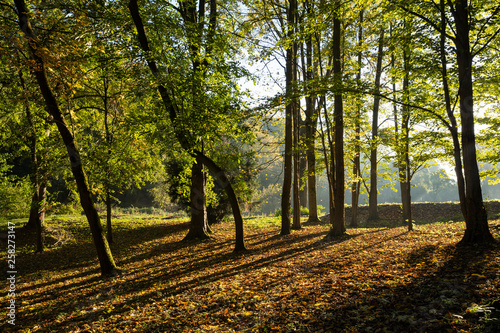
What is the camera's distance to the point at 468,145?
6.64m

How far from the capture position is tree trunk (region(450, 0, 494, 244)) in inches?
253

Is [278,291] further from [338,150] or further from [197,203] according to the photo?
[197,203]

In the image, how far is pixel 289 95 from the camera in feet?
27.3

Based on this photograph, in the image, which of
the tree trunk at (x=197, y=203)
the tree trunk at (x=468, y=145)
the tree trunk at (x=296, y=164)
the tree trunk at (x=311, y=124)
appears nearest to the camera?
the tree trunk at (x=468, y=145)

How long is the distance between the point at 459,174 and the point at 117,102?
1224 centimetres

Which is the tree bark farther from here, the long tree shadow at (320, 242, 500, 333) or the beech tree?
the long tree shadow at (320, 242, 500, 333)

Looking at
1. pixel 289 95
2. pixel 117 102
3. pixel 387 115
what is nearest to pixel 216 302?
pixel 289 95

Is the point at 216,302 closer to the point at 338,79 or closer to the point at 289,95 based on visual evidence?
the point at 289,95

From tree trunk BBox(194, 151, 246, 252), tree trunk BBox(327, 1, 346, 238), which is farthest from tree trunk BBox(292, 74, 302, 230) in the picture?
tree trunk BBox(194, 151, 246, 252)

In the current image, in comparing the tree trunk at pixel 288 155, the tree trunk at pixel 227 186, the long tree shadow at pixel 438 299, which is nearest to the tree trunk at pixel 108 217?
the tree trunk at pixel 227 186

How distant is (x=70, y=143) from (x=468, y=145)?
30.4 ft

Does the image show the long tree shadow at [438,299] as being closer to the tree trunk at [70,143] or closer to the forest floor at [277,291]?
the forest floor at [277,291]

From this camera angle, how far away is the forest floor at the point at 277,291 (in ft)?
11.8

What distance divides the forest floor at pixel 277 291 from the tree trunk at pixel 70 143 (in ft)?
2.36
